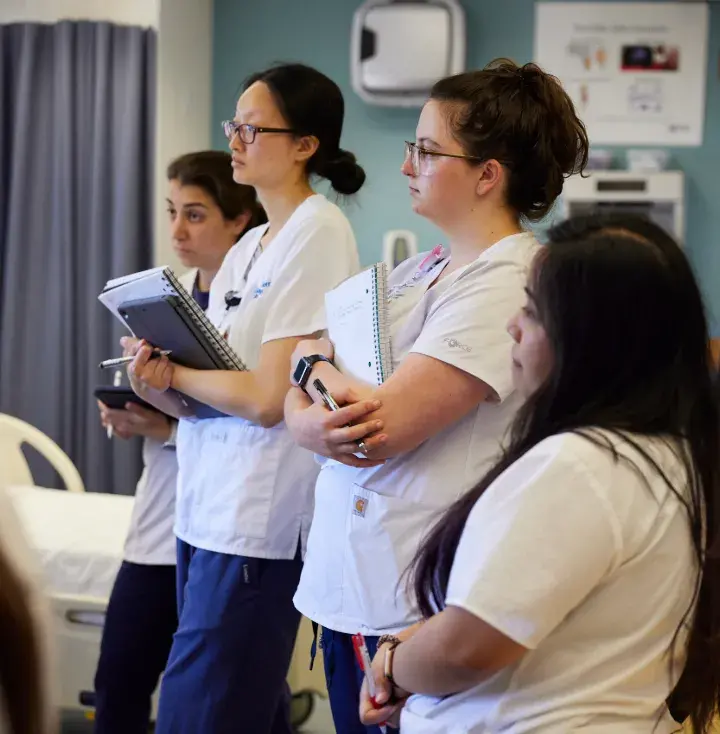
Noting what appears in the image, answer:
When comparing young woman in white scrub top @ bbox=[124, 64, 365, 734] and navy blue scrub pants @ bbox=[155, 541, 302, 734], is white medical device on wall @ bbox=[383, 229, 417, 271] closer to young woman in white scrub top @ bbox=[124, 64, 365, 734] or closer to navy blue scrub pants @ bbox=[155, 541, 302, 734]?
young woman in white scrub top @ bbox=[124, 64, 365, 734]

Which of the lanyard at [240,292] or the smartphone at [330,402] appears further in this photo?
the lanyard at [240,292]

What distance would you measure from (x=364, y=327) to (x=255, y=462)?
403mm

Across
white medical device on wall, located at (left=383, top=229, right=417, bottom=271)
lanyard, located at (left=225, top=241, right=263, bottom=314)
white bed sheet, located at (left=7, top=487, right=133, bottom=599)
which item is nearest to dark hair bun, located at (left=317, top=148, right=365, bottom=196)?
lanyard, located at (left=225, top=241, right=263, bottom=314)

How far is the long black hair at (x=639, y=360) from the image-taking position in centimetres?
90

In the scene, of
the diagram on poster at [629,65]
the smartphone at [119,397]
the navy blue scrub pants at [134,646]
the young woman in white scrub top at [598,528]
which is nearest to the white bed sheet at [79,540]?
the navy blue scrub pants at [134,646]

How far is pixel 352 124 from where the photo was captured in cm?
382

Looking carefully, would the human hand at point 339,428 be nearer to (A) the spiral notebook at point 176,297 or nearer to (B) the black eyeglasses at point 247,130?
(A) the spiral notebook at point 176,297

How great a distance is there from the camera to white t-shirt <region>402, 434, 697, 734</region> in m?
0.85

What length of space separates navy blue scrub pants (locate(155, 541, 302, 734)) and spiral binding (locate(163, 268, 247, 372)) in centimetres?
31

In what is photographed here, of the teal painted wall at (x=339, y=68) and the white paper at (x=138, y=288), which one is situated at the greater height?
the teal painted wall at (x=339, y=68)

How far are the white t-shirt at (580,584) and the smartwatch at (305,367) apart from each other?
0.52m

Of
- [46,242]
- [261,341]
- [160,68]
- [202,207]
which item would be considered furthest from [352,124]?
[261,341]

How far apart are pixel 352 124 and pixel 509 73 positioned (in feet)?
8.31

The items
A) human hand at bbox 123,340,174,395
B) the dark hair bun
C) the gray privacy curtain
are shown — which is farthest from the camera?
the gray privacy curtain
